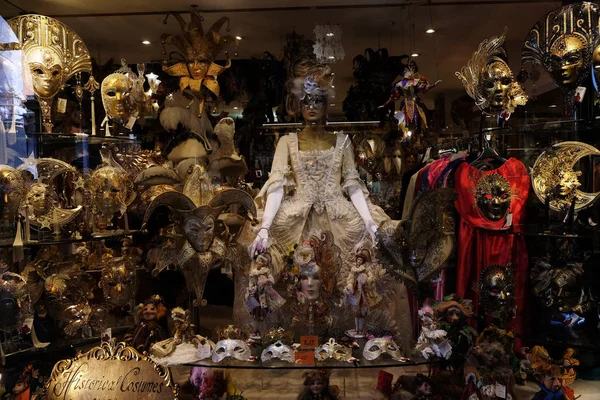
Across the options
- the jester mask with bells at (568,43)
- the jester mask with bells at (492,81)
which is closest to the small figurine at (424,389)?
the jester mask with bells at (492,81)

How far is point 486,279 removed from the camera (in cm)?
295

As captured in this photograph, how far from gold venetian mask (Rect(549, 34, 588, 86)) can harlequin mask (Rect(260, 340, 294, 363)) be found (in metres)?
2.04

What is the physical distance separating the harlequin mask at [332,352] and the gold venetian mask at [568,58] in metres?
1.85

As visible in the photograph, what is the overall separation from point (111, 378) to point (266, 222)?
3.51 feet

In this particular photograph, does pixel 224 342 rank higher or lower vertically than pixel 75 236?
lower

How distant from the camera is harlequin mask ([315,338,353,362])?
249cm

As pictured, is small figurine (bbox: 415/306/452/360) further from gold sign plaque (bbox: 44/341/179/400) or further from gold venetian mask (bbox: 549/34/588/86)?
gold venetian mask (bbox: 549/34/588/86)

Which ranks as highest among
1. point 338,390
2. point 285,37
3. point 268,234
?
point 285,37

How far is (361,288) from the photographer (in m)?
2.63

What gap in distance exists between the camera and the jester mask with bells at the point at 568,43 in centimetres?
288

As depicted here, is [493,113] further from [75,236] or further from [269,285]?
[75,236]

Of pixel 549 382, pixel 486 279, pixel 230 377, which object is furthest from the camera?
pixel 486 279

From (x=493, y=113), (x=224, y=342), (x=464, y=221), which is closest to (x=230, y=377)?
(x=224, y=342)

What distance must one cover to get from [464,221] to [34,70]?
258 centimetres
